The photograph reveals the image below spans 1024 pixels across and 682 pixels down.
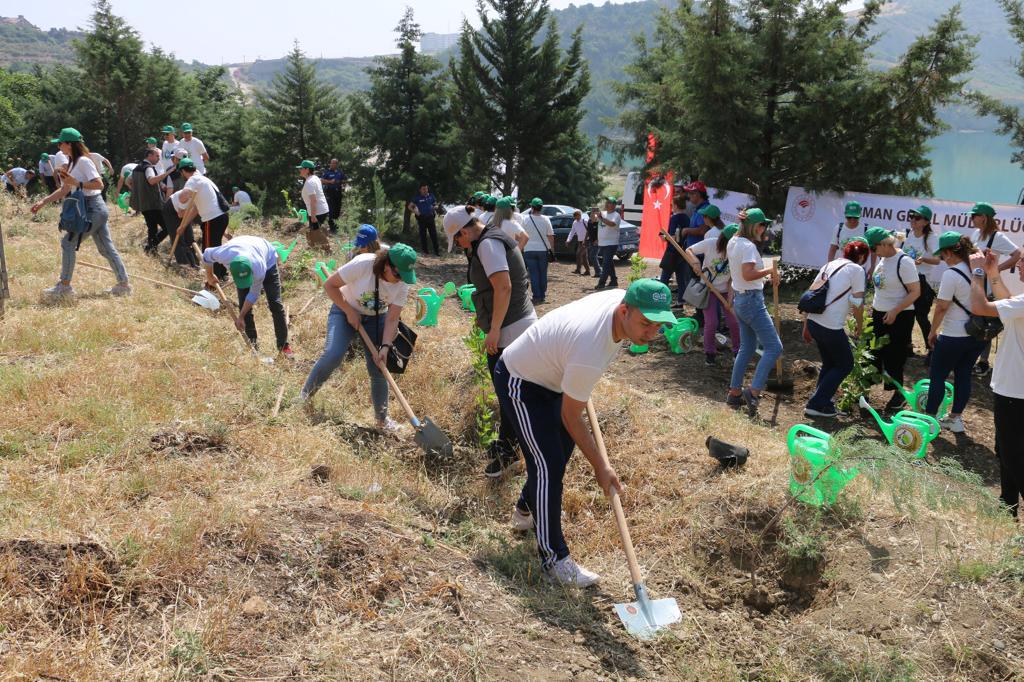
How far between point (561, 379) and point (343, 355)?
2405 mm

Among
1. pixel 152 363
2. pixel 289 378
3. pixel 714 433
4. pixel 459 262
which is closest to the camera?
pixel 714 433

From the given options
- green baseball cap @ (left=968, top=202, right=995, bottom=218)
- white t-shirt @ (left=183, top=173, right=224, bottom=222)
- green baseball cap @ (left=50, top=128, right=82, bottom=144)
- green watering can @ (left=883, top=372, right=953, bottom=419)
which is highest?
green baseball cap @ (left=50, top=128, right=82, bottom=144)

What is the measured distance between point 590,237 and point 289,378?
991 centimetres

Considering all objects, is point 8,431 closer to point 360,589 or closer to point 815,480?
point 360,589

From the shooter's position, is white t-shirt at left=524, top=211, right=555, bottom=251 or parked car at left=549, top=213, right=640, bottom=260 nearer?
white t-shirt at left=524, top=211, right=555, bottom=251

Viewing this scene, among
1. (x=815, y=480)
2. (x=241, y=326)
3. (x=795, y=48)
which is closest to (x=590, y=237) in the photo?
(x=795, y=48)

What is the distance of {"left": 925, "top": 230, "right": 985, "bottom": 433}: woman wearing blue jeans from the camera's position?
5539mm

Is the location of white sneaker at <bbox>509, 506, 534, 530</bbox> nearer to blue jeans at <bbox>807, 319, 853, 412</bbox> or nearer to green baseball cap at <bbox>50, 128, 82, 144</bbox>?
blue jeans at <bbox>807, 319, 853, 412</bbox>

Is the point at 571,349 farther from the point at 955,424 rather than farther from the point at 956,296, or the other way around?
the point at 955,424

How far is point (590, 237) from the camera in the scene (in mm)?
15156

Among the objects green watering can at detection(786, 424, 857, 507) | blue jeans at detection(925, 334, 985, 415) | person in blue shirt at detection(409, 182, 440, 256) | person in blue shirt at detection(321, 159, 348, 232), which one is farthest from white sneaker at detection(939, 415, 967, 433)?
person in blue shirt at detection(321, 159, 348, 232)

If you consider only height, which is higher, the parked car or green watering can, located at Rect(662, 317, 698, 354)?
the parked car

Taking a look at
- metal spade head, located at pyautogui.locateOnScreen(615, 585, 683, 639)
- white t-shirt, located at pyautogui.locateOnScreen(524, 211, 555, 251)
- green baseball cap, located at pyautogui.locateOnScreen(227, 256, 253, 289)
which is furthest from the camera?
white t-shirt, located at pyautogui.locateOnScreen(524, 211, 555, 251)

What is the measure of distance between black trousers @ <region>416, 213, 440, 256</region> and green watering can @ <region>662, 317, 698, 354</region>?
787cm
